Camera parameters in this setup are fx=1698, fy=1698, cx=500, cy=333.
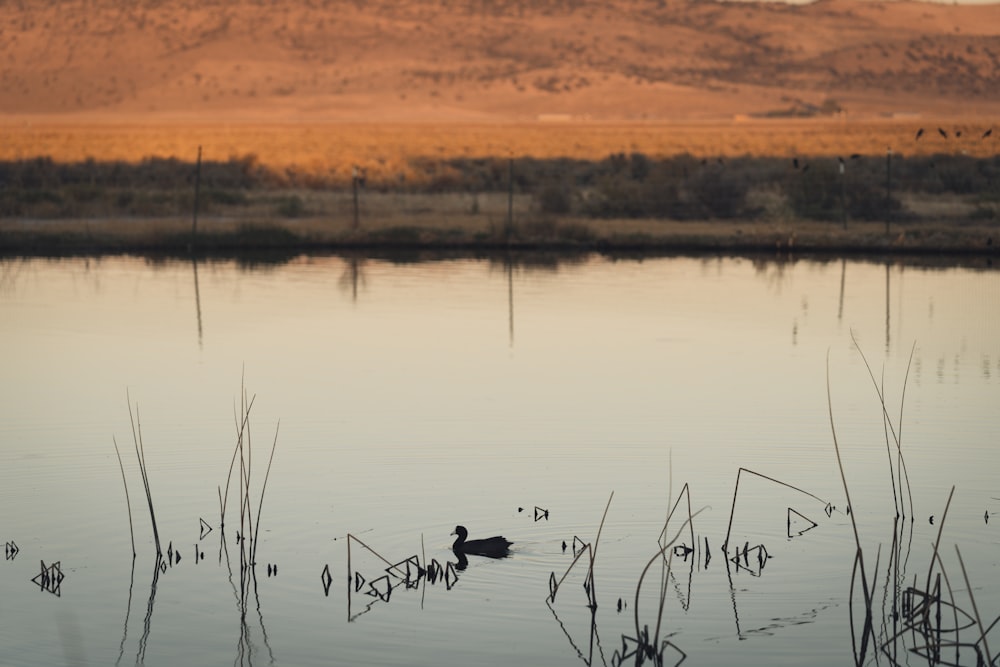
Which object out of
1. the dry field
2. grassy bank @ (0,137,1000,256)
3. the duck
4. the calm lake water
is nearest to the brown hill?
the dry field

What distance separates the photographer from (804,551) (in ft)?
31.0

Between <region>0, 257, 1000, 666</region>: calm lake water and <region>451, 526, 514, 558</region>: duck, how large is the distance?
3.1 inches

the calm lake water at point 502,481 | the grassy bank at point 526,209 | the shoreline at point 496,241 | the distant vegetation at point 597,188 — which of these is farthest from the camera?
the distant vegetation at point 597,188

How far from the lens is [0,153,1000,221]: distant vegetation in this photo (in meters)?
35.5

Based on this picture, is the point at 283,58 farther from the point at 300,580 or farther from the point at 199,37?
the point at 300,580

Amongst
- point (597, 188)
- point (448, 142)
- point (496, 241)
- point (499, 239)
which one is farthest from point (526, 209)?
point (448, 142)

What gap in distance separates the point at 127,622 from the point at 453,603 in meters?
1.60

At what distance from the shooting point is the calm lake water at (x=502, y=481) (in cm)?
805

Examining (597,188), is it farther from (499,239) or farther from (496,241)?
(496,241)

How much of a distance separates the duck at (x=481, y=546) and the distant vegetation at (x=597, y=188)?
20.0 m

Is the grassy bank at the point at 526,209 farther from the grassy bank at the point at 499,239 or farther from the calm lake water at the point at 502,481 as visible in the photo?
the calm lake water at the point at 502,481

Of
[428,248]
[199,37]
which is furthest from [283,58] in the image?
[428,248]

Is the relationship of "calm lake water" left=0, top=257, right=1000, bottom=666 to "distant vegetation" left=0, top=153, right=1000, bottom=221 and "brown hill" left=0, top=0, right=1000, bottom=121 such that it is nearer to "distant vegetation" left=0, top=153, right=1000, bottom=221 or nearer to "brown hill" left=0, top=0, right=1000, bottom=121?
"distant vegetation" left=0, top=153, right=1000, bottom=221

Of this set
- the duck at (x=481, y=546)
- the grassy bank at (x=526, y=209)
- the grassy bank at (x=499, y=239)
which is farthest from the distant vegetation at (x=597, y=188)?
the duck at (x=481, y=546)
